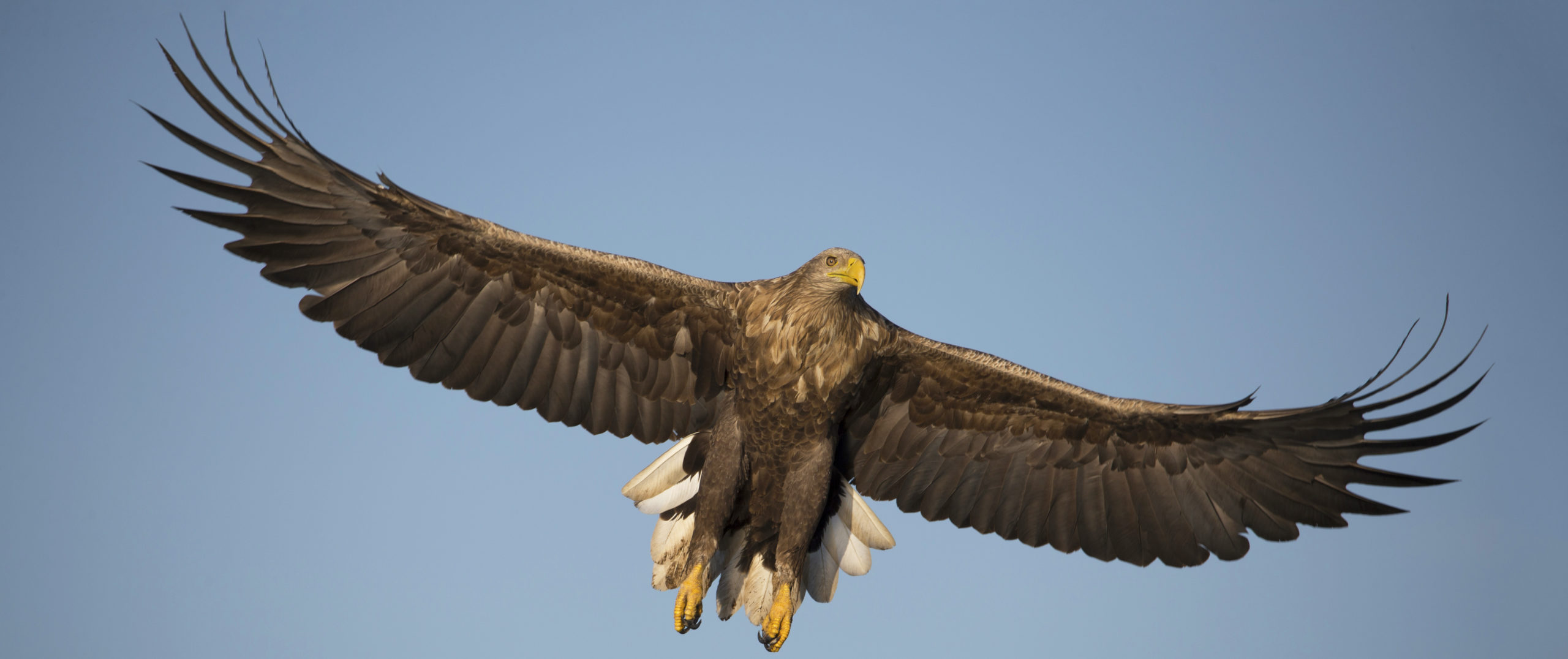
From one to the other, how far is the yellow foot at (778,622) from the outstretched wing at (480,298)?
1.23 meters

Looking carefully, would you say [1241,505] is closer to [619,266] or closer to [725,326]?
[725,326]

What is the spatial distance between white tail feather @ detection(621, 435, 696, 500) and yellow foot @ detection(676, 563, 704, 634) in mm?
705

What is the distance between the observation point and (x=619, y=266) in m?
6.22

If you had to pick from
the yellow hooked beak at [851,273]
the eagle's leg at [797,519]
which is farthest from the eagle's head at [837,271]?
the eagle's leg at [797,519]

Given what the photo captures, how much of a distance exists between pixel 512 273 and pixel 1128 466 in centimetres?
416

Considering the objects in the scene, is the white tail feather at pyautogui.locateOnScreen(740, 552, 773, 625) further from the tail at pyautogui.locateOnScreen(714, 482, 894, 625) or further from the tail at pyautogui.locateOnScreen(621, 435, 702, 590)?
the tail at pyautogui.locateOnScreen(621, 435, 702, 590)

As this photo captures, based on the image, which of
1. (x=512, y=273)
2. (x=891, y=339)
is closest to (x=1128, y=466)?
(x=891, y=339)

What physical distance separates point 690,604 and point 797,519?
818mm

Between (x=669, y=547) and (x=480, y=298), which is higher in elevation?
(x=480, y=298)

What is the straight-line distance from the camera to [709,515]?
6.27 m

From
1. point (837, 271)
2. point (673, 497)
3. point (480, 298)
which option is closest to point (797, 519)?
point (673, 497)

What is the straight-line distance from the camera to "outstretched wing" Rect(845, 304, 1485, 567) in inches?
242

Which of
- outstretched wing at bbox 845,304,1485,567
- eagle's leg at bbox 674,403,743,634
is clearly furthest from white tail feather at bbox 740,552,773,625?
outstretched wing at bbox 845,304,1485,567

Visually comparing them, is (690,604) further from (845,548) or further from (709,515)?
(845,548)
